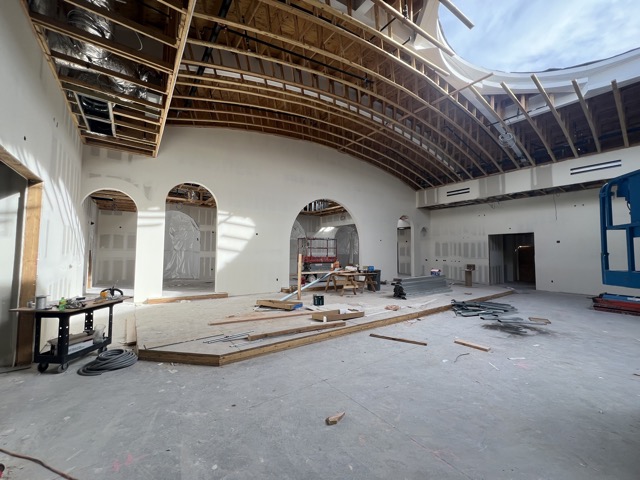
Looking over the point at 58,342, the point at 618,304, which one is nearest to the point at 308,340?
the point at 58,342

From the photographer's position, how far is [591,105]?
26.8 ft

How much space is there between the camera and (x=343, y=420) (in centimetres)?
238

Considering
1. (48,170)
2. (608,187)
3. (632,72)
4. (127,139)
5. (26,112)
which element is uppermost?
(632,72)

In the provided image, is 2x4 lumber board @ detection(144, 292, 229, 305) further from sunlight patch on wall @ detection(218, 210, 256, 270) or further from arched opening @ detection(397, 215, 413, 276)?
arched opening @ detection(397, 215, 413, 276)

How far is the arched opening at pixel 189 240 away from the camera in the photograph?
43.1ft

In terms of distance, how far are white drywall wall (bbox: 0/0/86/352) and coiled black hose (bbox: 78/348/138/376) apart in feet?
4.22

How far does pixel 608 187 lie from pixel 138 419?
4.93 meters

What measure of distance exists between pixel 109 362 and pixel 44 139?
10.7ft

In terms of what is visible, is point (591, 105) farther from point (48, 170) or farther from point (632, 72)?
point (48, 170)

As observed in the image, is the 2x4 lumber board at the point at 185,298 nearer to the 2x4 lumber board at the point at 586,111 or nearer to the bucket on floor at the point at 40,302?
the bucket on floor at the point at 40,302

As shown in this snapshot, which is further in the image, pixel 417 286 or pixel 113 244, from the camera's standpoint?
pixel 113 244

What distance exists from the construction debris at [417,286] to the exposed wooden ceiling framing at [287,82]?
4.93 metres

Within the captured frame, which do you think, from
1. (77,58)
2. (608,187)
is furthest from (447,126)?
(77,58)

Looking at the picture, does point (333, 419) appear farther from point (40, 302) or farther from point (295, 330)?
point (40, 302)
